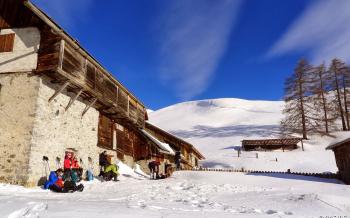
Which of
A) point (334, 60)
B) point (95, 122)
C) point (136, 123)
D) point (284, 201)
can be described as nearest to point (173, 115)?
point (334, 60)

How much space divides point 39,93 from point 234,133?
39261 mm

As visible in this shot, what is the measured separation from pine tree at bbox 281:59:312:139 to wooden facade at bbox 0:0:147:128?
88.3 ft

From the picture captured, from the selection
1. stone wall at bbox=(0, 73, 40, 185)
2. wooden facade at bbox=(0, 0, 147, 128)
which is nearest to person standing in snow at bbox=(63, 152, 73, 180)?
stone wall at bbox=(0, 73, 40, 185)

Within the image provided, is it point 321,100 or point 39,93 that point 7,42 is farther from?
point 321,100

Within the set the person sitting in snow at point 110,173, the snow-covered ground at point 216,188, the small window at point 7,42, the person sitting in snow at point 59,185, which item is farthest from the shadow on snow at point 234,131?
the small window at point 7,42

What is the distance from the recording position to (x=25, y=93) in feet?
43.8

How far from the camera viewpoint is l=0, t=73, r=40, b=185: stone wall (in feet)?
40.7

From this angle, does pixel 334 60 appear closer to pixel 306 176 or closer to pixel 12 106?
pixel 306 176

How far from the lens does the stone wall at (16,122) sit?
12.4 metres

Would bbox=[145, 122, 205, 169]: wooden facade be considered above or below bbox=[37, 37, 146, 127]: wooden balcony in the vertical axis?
below

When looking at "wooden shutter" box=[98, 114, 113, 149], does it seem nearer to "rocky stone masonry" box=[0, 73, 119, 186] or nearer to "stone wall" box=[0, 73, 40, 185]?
"rocky stone masonry" box=[0, 73, 119, 186]

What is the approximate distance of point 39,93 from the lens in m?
13.3

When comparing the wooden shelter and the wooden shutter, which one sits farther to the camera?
the wooden shelter

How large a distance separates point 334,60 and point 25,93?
129 feet
